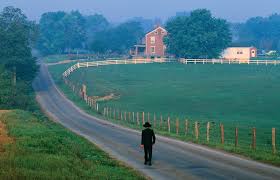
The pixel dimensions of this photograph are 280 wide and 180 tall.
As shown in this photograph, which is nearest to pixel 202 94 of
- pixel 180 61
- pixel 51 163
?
pixel 180 61

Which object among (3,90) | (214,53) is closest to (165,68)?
(214,53)

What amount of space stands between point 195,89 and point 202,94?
748 cm

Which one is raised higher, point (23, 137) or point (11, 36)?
point (11, 36)

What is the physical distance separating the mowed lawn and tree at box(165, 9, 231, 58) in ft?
35.8

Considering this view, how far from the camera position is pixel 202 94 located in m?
91.6

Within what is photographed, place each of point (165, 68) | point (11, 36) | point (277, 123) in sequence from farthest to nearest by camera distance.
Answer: point (165, 68), point (11, 36), point (277, 123)

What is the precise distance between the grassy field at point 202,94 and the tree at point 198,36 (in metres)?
13.0

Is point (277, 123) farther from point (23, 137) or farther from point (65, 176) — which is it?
Result: point (65, 176)

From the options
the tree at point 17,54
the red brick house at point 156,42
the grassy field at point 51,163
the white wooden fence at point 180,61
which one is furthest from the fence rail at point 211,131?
the red brick house at point 156,42

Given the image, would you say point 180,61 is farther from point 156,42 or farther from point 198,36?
point 156,42

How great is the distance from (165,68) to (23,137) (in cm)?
10278

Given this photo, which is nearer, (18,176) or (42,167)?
(18,176)

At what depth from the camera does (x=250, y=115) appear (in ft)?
216

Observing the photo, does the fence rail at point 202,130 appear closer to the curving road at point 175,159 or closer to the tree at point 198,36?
the curving road at point 175,159
